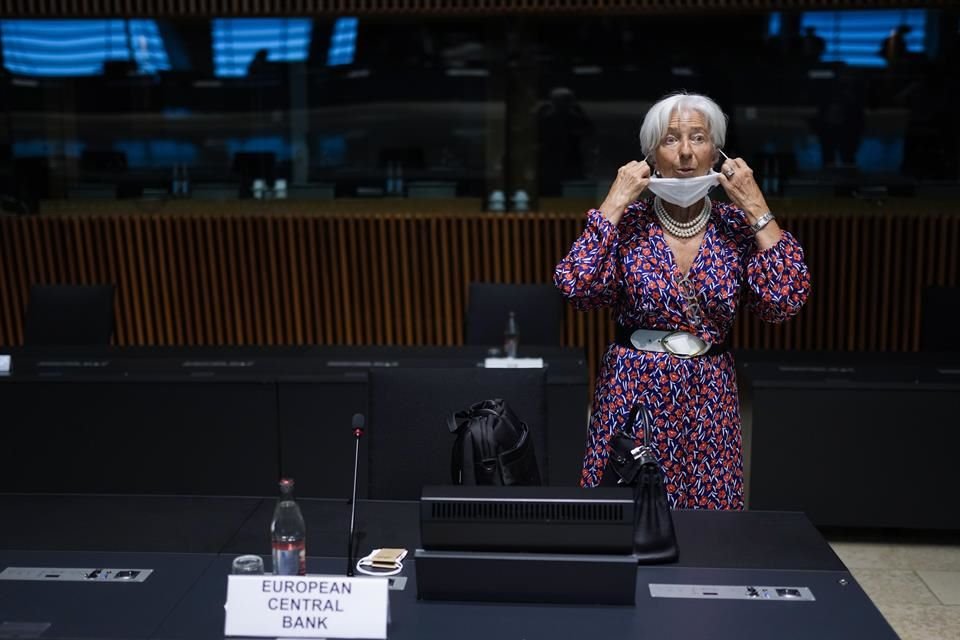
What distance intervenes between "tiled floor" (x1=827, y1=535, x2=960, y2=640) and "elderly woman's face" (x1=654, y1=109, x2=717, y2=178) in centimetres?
207

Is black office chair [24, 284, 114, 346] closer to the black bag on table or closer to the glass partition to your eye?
the glass partition

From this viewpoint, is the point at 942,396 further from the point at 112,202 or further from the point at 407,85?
the point at 112,202

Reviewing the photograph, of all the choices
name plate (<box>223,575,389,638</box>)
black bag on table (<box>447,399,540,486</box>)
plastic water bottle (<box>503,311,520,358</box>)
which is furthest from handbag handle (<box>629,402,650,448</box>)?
plastic water bottle (<box>503,311,520,358</box>)

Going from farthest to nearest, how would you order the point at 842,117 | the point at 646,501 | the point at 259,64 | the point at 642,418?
1. the point at 259,64
2. the point at 842,117
3. the point at 642,418
4. the point at 646,501

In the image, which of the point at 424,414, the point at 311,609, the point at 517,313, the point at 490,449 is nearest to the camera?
the point at 311,609

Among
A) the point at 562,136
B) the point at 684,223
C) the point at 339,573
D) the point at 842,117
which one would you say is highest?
the point at 842,117

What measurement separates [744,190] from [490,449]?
101cm

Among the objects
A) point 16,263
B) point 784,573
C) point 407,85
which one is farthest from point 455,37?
point 784,573

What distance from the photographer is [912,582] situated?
431 centimetres

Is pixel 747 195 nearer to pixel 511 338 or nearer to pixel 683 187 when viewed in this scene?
pixel 683 187

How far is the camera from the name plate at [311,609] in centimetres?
202

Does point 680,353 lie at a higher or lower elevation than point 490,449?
higher

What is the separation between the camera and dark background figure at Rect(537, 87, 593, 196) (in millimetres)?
7402

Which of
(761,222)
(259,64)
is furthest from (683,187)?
(259,64)
